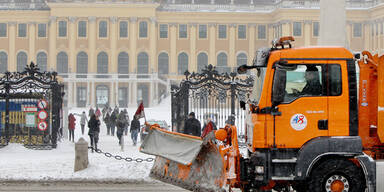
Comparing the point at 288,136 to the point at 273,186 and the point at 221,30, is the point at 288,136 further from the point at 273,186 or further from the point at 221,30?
the point at 221,30

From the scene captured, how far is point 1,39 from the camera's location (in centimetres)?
6844

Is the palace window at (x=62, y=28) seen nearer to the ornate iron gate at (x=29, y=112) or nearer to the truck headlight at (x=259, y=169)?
the ornate iron gate at (x=29, y=112)

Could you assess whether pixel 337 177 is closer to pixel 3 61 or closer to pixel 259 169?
pixel 259 169

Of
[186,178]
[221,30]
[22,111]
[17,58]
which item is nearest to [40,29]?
[17,58]

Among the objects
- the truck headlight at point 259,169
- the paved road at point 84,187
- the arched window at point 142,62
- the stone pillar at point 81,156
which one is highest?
the arched window at point 142,62

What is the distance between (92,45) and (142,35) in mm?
5607

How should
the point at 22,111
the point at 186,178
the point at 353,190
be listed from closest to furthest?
the point at 353,190 < the point at 186,178 < the point at 22,111

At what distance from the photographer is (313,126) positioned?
8102 mm

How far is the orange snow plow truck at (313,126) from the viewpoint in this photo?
8.02 meters

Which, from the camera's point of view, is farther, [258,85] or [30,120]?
[30,120]

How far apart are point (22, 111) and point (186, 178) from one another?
38.7 ft

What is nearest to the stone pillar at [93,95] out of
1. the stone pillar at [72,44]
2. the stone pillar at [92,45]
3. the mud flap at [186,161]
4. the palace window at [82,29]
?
the stone pillar at [92,45]

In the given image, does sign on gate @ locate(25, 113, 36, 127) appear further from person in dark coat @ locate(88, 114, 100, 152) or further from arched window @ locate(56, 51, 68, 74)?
arched window @ locate(56, 51, 68, 74)

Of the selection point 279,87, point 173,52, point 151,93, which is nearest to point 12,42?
point 173,52
